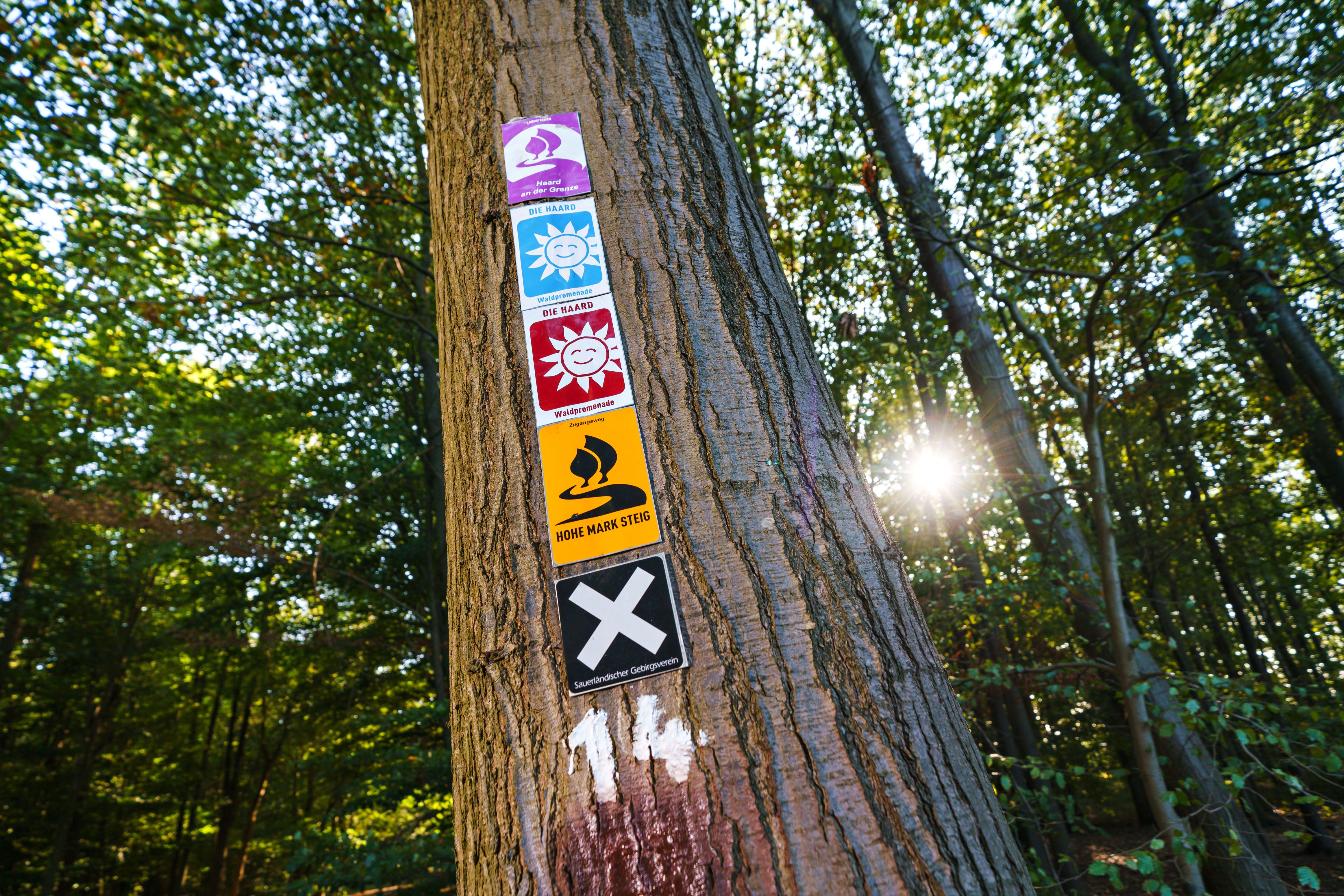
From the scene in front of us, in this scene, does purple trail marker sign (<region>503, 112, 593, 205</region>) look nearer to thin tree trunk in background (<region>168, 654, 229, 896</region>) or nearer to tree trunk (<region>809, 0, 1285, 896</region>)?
tree trunk (<region>809, 0, 1285, 896</region>)

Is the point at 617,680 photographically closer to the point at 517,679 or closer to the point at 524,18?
the point at 517,679

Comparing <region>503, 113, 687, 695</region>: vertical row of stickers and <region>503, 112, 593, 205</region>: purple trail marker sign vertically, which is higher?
<region>503, 112, 593, 205</region>: purple trail marker sign

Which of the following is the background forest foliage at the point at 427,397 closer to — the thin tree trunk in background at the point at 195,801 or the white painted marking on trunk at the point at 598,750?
the thin tree trunk in background at the point at 195,801

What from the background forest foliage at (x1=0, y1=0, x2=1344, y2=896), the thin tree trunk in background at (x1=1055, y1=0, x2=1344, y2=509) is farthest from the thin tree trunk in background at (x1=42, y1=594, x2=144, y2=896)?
the thin tree trunk in background at (x1=1055, y1=0, x2=1344, y2=509)

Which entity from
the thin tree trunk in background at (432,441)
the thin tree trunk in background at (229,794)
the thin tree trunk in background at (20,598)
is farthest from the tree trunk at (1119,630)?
the thin tree trunk in background at (229,794)

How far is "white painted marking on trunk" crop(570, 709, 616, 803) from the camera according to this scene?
0.84 meters

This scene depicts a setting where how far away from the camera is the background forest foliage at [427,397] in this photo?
3953mm

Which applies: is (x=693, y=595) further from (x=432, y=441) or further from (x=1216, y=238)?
(x=432, y=441)

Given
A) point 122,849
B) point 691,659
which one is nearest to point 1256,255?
point 691,659

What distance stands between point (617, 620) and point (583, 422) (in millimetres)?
341

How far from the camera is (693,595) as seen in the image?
93cm

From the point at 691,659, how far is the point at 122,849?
2122 centimetres

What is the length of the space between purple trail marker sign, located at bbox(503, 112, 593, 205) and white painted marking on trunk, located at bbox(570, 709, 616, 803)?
0.97m

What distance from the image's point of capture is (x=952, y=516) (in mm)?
6766
